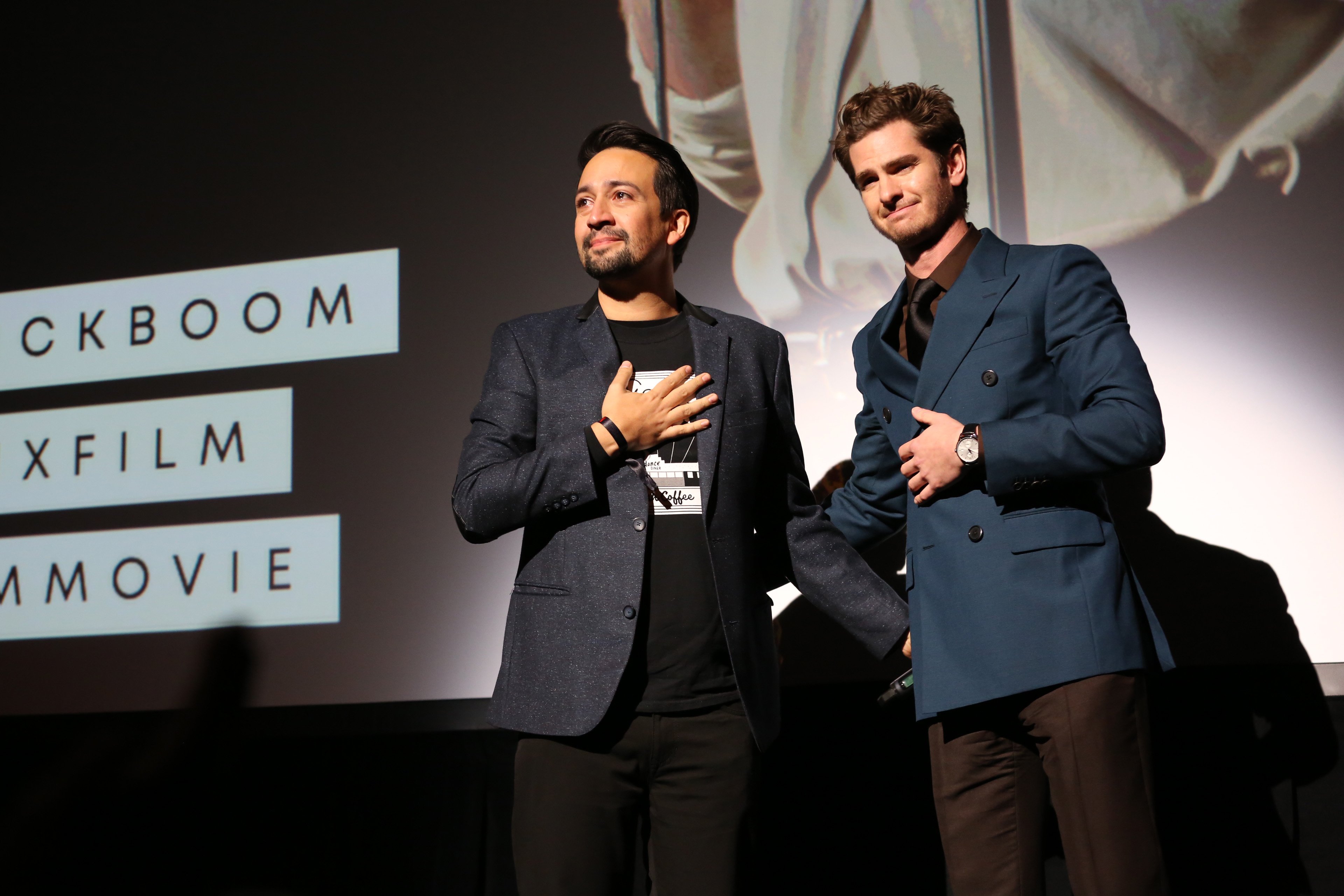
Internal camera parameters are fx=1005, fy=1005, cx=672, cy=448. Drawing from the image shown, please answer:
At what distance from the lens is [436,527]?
2621 mm

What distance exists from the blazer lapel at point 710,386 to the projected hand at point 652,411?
6 cm

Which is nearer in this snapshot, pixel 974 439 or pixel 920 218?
pixel 974 439

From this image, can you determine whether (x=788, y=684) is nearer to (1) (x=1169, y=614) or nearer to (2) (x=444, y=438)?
(1) (x=1169, y=614)

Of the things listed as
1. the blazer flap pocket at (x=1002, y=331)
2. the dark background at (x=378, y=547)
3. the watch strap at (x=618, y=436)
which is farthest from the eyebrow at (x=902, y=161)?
the dark background at (x=378, y=547)

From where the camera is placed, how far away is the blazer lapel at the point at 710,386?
5.38 ft

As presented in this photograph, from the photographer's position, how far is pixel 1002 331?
1.61 m

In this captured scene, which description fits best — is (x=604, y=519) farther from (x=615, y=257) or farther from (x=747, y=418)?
(x=615, y=257)

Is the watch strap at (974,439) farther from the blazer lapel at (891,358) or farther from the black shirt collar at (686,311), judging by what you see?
the black shirt collar at (686,311)

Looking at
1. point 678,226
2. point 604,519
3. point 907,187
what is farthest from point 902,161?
point 604,519

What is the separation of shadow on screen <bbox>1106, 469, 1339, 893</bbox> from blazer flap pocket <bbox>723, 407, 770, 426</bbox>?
3.60ft

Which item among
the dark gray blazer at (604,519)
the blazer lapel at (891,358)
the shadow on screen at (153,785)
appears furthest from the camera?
the shadow on screen at (153,785)

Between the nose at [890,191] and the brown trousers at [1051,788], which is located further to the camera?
the nose at [890,191]

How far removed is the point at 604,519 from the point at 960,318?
2.19 ft

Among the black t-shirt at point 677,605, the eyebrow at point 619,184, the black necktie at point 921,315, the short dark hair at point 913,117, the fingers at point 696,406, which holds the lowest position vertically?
the black t-shirt at point 677,605
